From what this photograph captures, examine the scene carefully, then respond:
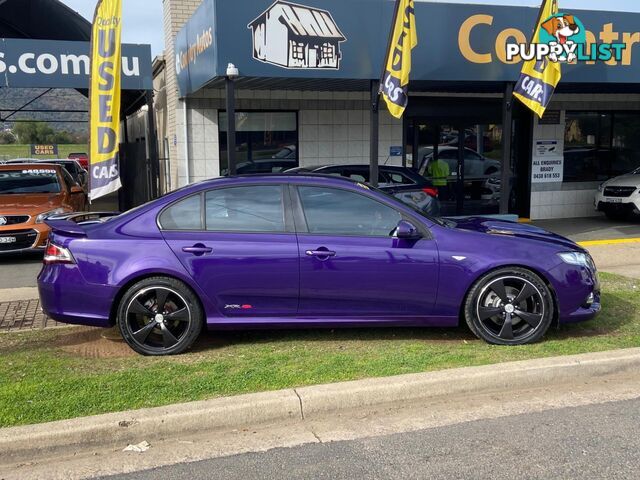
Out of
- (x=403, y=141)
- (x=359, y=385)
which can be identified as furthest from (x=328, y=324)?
(x=403, y=141)

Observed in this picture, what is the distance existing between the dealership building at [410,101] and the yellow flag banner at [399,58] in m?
0.62

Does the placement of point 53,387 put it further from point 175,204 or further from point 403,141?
point 403,141

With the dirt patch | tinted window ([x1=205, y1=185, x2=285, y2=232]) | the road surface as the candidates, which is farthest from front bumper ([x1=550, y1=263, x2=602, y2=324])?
the dirt patch

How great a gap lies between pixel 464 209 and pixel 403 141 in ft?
8.18

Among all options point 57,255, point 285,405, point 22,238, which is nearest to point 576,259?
point 285,405

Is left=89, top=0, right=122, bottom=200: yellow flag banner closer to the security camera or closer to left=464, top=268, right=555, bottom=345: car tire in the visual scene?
the security camera

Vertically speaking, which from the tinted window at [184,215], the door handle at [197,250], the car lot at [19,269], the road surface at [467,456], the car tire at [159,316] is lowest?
the road surface at [467,456]

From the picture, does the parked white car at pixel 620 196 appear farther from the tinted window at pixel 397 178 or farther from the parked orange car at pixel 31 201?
the parked orange car at pixel 31 201

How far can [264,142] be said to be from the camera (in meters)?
12.2

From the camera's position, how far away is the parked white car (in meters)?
12.5

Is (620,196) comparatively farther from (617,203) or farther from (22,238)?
(22,238)

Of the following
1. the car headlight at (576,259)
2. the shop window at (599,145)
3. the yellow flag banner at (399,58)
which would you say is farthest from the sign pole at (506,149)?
the shop window at (599,145)

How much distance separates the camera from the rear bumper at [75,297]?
4.92 metres

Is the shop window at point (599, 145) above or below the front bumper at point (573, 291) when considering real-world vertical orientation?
above
